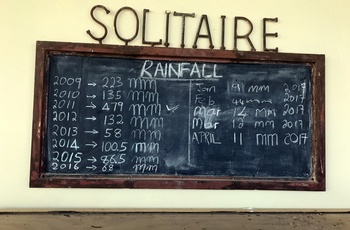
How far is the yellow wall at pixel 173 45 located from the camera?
6.37 feet

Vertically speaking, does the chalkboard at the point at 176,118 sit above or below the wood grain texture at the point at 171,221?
above

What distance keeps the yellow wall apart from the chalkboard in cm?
6

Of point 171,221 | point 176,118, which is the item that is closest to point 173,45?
point 176,118

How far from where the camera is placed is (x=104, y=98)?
1982mm

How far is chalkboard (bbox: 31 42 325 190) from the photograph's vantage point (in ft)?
6.40

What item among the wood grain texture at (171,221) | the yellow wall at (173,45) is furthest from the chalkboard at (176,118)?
the wood grain texture at (171,221)

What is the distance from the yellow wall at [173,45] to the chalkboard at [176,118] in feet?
0.21

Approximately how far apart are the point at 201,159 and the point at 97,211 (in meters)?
0.61

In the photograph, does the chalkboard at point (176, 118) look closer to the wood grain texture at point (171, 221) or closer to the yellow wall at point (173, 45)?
the yellow wall at point (173, 45)

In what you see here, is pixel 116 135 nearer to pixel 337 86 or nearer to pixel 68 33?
pixel 68 33

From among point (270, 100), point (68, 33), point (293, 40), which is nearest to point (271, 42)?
point (293, 40)

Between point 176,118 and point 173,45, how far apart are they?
1.33 feet

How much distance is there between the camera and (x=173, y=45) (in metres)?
2.04

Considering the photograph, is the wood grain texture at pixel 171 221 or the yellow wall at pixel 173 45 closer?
the wood grain texture at pixel 171 221
